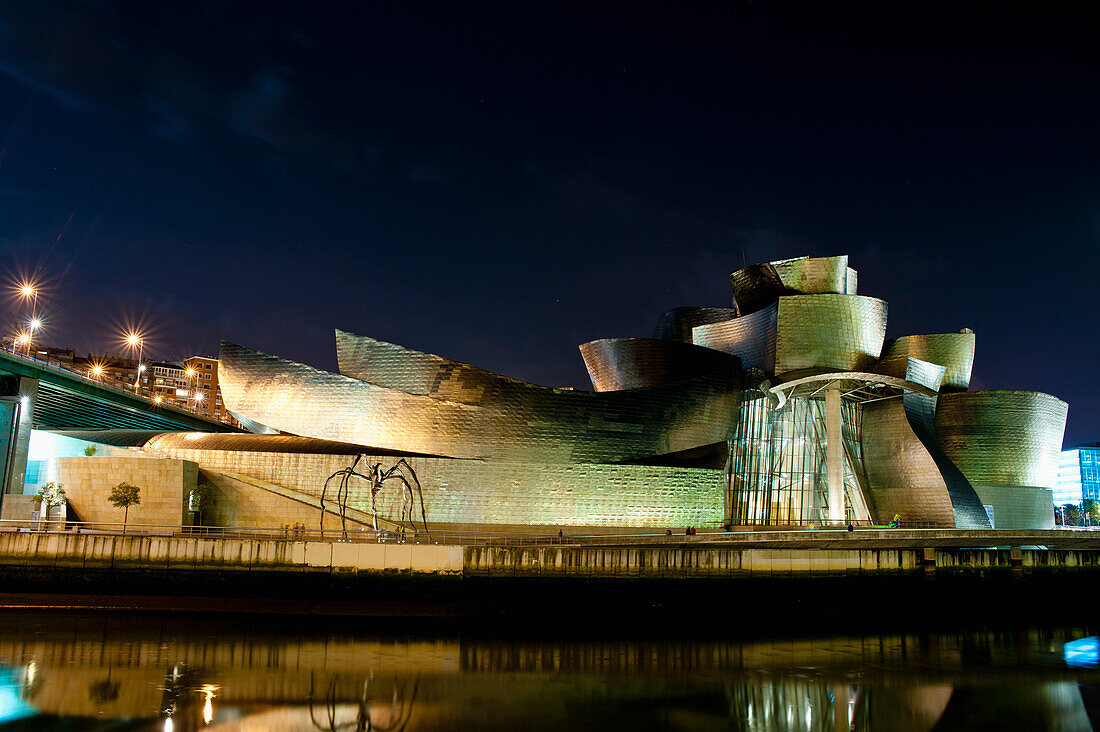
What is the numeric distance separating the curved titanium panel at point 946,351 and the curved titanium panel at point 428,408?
1976 cm

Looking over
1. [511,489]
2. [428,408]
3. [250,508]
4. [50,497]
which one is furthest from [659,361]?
[50,497]

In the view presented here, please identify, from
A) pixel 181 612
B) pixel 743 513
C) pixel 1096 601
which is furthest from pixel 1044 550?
pixel 181 612

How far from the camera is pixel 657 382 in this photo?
36906 mm

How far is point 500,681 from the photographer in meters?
14.6

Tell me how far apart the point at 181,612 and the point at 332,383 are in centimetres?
1131

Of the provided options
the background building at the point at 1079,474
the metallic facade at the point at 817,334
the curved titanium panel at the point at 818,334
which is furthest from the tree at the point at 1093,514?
the background building at the point at 1079,474

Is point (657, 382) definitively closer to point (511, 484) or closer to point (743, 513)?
point (743, 513)

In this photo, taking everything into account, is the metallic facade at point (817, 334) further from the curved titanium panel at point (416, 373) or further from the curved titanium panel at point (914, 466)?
the curved titanium panel at point (416, 373)

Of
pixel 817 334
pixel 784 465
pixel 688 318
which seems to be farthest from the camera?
pixel 688 318

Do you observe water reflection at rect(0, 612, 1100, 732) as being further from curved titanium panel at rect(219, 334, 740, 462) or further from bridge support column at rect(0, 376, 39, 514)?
bridge support column at rect(0, 376, 39, 514)

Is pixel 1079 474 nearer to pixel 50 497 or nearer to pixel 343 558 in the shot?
pixel 343 558

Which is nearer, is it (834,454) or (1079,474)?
(834,454)

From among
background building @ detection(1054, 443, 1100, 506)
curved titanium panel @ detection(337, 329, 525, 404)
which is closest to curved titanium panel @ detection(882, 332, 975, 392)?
curved titanium panel @ detection(337, 329, 525, 404)

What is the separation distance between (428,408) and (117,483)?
1081cm
